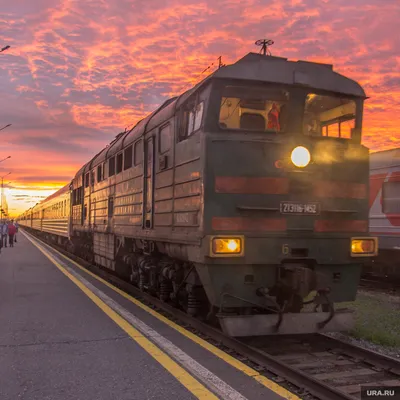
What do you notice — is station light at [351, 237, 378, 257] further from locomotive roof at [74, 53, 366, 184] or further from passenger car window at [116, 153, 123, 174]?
passenger car window at [116, 153, 123, 174]

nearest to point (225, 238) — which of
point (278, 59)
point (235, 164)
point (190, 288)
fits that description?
point (235, 164)

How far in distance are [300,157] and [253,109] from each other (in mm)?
876

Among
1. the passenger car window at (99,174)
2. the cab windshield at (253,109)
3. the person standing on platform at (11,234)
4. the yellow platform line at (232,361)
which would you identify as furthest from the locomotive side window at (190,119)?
the person standing on platform at (11,234)

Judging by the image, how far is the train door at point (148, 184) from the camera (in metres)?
8.07

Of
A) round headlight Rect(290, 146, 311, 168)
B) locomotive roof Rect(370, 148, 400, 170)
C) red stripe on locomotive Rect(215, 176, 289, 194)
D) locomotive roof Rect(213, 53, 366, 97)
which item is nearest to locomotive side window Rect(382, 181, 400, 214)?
locomotive roof Rect(370, 148, 400, 170)

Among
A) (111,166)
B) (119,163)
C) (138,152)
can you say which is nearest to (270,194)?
(138,152)

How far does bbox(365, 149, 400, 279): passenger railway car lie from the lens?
11828mm

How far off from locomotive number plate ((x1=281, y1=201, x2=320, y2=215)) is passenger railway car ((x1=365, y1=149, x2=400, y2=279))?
6.63 m

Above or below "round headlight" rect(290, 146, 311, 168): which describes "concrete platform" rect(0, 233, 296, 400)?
below

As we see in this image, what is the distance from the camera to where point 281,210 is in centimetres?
582

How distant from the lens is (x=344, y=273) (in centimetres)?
627

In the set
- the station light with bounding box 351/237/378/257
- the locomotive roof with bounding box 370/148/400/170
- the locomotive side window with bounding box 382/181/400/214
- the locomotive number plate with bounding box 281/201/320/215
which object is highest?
the locomotive roof with bounding box 370/148/400/170

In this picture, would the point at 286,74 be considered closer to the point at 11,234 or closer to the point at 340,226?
the point at 340,226

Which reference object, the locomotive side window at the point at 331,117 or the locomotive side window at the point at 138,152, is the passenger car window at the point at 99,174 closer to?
the locomotive side window at the point at 138,152
